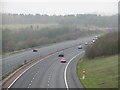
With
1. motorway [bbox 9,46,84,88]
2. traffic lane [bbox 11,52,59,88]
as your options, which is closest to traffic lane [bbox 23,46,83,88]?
motorway [bbox 9,46,84,88]

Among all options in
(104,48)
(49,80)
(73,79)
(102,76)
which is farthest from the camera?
(104,48)

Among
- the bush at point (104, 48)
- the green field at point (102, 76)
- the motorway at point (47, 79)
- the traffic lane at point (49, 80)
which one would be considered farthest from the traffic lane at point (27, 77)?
the bush at point (104, 48)

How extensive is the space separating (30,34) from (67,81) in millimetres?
97299

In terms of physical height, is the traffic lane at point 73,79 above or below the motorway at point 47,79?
below

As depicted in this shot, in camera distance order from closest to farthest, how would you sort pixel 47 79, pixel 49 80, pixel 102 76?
pixel 49 80
pixel 47 79
pixel 102 76

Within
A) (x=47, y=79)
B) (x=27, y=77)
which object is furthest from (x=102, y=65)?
(x=27, y=77)

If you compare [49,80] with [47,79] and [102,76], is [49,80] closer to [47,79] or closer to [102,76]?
[47,79]

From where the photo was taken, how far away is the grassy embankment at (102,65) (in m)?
40.1

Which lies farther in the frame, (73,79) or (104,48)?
(104,48)

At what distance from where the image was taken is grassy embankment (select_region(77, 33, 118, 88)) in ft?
132

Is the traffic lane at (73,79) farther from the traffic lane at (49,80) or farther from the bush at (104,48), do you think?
the bush at (104,48)

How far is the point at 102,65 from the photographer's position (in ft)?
180

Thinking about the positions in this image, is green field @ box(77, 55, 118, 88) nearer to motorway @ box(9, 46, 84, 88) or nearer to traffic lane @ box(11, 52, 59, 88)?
motorway @ box(9, 46, 84, 88)

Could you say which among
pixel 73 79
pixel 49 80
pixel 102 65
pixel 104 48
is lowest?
pixel 73 79
